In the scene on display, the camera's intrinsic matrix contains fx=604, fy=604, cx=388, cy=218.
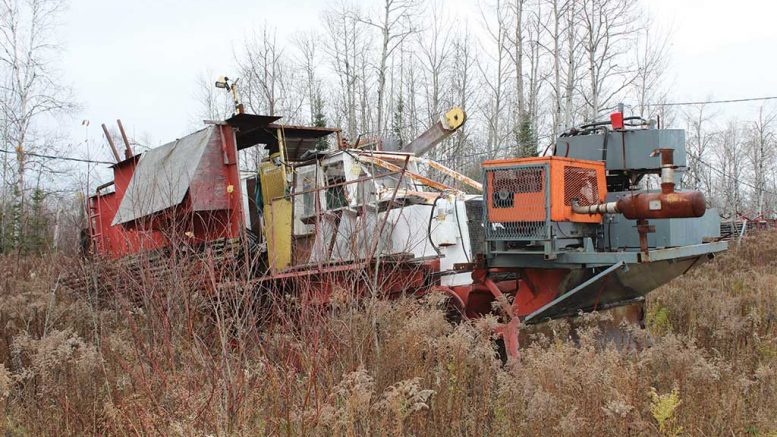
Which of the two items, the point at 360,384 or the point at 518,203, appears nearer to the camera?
the point at 360,384

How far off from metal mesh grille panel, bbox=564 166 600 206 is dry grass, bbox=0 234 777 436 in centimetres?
166

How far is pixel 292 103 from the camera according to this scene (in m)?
31.7

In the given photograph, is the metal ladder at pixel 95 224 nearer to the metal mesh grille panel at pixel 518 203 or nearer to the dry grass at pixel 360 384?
the dry grass at pixel 360 384

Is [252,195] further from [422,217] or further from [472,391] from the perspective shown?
[472,391]

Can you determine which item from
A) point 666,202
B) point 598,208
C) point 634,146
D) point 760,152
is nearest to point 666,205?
point 666,202

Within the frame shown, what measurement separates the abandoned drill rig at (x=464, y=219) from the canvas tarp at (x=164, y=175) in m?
0.02

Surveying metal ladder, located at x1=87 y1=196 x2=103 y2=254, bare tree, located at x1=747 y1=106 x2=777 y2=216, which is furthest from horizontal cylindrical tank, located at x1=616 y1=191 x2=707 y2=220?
bare tree, located at x1=747 y1=106 x2=777 y2=216

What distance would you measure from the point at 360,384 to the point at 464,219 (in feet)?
13.0

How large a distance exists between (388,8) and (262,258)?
18.6 metres

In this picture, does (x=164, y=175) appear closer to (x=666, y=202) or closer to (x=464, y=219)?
(x=464, y=219)

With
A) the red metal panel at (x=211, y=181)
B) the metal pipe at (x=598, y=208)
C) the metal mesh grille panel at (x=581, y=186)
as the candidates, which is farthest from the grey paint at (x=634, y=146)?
the red metal panel at (x=211, y=181)

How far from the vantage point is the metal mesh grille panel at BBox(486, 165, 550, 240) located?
5836mm

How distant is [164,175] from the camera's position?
26.1ft

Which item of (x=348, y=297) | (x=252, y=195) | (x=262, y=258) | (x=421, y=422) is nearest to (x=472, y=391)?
(x=421, y=422)
